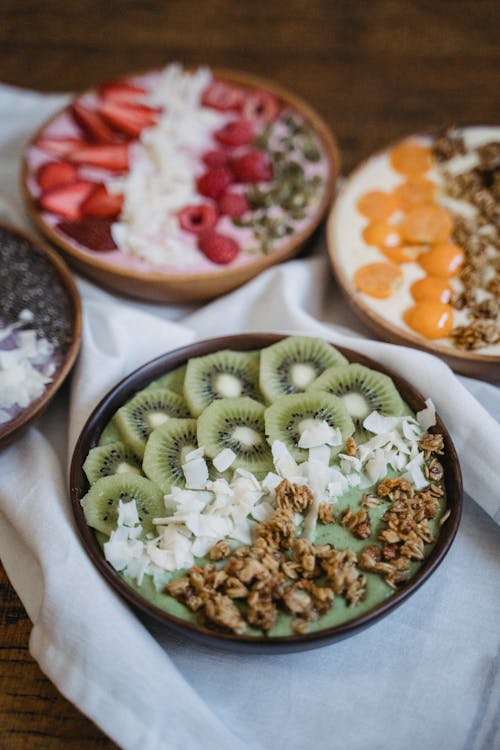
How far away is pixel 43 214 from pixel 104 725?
3.82 ft

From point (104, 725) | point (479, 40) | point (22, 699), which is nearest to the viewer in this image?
point (104, 725)

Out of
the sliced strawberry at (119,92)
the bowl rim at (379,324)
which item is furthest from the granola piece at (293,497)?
the sliced strawberry at (119,92)

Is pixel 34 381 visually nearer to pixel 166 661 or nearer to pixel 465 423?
pixel 166 661

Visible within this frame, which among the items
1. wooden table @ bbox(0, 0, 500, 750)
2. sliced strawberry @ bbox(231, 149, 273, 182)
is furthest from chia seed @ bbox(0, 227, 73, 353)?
wooden table @ bbox(0, 0, 500, 750)

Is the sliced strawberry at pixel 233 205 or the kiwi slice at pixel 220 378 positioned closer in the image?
the kiwi slice at pixel 220 378

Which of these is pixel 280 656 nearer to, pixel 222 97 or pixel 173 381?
pixel 173 381

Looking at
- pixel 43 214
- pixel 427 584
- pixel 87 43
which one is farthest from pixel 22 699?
pixel 87 43

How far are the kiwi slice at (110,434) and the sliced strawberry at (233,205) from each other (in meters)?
0.65

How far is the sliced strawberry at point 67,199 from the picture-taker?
6.31 ft

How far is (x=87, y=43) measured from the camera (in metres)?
2.60

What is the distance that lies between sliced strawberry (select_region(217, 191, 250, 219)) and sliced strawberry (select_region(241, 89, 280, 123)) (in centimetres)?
32

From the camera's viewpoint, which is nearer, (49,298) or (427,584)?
(427,584)

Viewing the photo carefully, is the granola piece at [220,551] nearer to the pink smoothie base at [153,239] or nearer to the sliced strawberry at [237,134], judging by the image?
the pink smoothie base at [153,239]

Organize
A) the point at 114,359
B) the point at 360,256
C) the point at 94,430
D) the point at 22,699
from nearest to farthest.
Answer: the point at 22,699 → the point at 94,430 → the point at 114,359 → the point at 360,256
